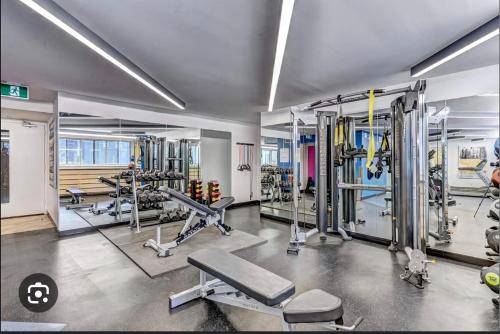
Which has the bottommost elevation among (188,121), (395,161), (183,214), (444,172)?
(183,214)

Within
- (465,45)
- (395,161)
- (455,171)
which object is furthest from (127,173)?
(455,171)

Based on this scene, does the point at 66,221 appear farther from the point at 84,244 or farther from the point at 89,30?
the point at 89,30

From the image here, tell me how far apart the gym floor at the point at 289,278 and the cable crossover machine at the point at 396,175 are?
0.25m

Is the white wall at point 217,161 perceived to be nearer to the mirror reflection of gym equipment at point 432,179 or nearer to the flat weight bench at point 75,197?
the mirror reflection of gym equipment at point 432,179

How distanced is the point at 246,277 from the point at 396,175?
2.39 meters

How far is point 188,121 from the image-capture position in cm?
588

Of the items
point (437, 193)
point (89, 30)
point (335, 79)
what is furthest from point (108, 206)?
point (437, 193)

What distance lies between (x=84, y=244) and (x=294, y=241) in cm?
291

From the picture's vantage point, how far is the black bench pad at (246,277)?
4.59ft

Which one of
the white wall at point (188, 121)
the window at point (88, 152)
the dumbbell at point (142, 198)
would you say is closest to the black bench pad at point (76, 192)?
the window at point (88, 152)

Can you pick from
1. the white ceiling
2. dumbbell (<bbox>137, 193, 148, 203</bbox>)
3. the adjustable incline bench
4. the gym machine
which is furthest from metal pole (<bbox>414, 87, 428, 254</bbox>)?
dumbbell (<bbox>137, 193, 148, 203</bbox>)

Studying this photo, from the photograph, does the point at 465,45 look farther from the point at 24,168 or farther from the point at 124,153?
the point at 124,153

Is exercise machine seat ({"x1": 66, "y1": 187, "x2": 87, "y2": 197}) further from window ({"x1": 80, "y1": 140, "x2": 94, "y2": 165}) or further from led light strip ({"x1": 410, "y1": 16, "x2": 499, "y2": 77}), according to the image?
led light strip ({"x1": 410, "y1": 16, "x2": 499, "y2": 77})

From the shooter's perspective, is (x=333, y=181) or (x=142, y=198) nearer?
(x=333, y=181)
